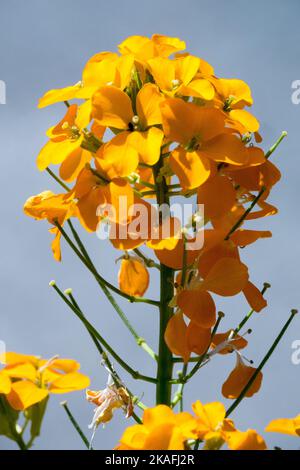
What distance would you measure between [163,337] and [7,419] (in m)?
0.86

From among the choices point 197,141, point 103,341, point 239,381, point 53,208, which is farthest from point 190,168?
point 239,381

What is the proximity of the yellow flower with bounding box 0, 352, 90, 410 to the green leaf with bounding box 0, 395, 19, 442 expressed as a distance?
16 mm

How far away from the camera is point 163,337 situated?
2762 mm

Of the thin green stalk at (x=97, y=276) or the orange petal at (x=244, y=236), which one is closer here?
the thin green stalk at (x=97, y=276)

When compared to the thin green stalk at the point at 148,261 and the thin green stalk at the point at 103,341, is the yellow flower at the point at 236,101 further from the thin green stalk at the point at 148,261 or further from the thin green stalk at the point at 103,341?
the thin green stalk at the point at 103,341

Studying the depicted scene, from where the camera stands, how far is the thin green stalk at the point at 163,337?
2.76 m

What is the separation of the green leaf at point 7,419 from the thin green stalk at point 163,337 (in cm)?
80

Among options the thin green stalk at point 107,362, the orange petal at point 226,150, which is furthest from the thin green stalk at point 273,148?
the thin green stalk at point 107,362

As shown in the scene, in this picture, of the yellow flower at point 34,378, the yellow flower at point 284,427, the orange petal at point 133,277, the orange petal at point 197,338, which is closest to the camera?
the yellow flower at point 34,378

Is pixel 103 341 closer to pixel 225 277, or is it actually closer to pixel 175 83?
pixel 225 277

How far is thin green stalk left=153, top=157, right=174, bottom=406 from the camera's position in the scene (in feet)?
9.04

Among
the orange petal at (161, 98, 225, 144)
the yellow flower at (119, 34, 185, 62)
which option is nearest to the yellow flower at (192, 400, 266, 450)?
the orange petal at (161, 98, 225, 144)

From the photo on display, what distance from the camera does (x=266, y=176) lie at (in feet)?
9.52
